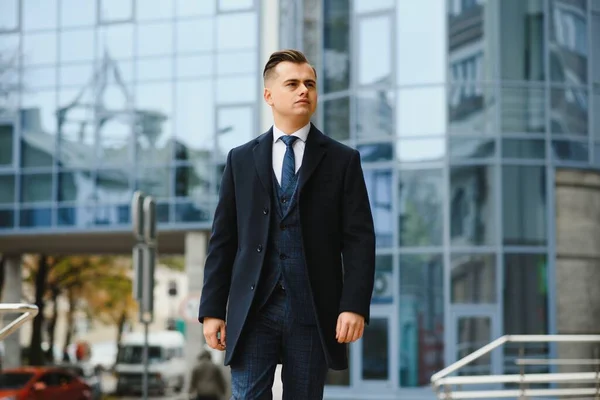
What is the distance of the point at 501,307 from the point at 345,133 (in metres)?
4.78

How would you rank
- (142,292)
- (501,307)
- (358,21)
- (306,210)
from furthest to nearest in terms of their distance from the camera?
(358,21) → (501,307) → (142,292) → (306,210)

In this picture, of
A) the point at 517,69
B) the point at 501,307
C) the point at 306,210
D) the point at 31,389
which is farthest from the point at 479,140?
the point at 306,210

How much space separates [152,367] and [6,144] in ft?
27.0

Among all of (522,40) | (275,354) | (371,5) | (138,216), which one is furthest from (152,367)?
(275,354)

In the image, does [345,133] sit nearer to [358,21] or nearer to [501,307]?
[358,21]

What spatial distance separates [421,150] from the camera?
24.1 m

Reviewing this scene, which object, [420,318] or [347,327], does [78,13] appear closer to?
[420,318]

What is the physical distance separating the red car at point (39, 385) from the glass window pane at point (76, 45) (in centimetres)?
1021

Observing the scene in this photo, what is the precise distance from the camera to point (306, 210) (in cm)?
438

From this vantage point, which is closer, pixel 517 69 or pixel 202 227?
pixel 517 69

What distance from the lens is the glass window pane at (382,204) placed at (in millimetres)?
24344

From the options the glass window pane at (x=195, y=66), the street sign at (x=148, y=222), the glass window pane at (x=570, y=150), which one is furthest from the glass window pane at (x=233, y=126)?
the street sign at (x=148, y=222)

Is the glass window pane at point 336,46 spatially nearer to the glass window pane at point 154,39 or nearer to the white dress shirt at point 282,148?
the glass window pane at point 154,39

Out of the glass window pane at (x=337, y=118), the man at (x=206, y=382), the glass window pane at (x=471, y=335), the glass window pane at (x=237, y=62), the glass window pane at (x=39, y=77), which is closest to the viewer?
the man at (x=206, y=382)
